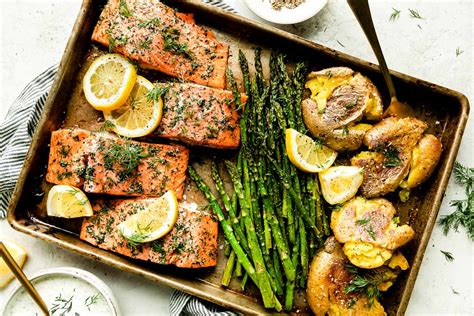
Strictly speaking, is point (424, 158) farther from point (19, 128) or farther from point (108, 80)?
point (19, 128)

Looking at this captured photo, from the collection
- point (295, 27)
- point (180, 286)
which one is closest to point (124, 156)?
point (180, 286)

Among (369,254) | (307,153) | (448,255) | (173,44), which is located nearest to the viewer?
(369,254)

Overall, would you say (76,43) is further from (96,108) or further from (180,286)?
(180,286)

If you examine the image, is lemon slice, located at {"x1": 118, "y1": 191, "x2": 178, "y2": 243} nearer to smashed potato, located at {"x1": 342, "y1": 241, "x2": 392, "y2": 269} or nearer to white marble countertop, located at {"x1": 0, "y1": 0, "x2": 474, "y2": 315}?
white marble countertop, located at {"x1": 0, "y1": 0, "x2": 474, "y2": 315}

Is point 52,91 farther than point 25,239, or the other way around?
point 25,239

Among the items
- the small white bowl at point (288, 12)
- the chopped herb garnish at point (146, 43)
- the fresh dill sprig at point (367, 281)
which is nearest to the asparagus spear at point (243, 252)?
the fresh dill sprig at point (367, 281)

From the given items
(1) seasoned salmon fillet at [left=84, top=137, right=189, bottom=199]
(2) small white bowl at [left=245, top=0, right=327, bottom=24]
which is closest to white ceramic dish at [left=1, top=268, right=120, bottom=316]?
(1) seasoned salmon fillet at [left=84, top=137, right=189, bottom=199]

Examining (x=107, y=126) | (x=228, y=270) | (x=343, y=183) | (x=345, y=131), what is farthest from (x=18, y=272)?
(x=345, y=131)
